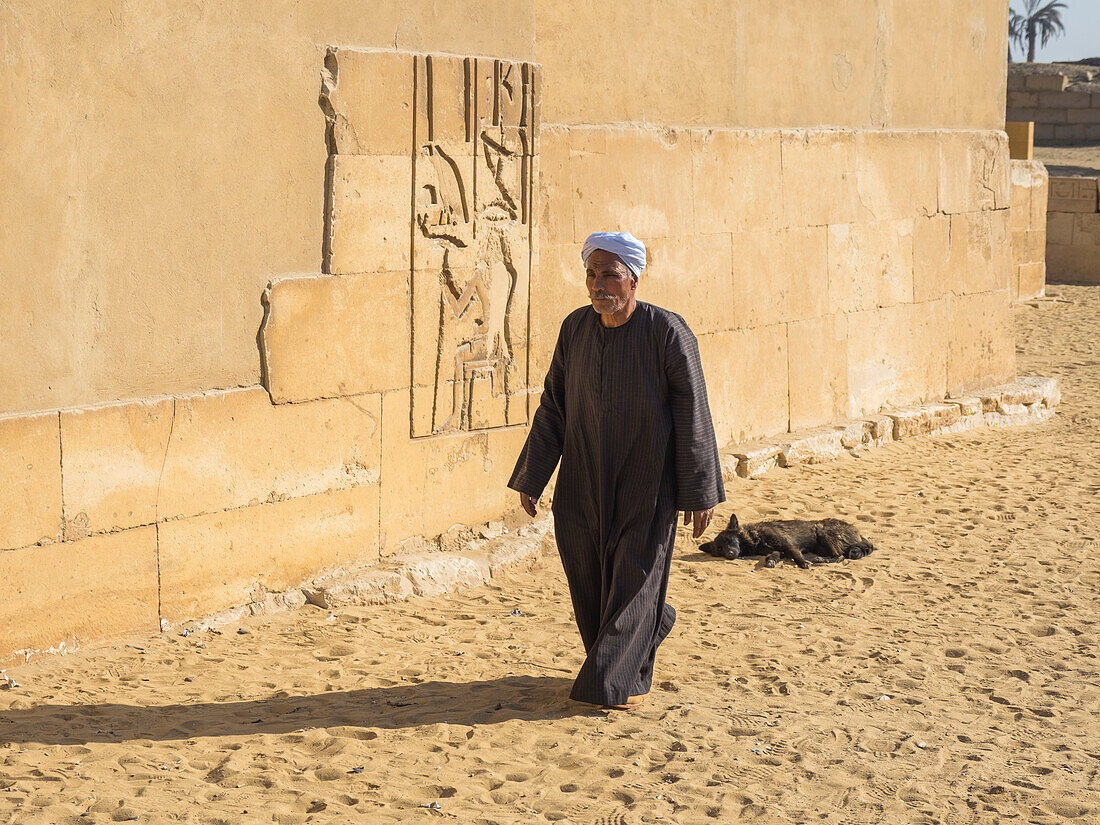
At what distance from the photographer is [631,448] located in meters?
4.45

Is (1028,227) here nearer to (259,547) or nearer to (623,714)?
(259,547)

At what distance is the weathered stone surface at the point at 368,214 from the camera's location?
573 cm

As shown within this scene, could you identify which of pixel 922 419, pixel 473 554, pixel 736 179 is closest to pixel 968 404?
pixel 922 419

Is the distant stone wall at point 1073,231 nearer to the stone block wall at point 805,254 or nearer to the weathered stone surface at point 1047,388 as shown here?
the weathered stone surface at point 1047,388

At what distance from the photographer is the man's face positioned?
4.37m

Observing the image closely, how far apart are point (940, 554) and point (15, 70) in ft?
17.2

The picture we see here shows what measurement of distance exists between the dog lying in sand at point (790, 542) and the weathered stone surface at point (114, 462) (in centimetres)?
312

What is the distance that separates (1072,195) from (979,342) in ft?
31.9

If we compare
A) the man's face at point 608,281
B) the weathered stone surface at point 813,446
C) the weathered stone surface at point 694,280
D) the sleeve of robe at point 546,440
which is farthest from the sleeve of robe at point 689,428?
the weathered stone surface at point 813,446

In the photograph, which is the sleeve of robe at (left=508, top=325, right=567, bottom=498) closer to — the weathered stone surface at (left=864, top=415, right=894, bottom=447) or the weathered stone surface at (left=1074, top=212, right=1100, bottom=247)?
the weathered stone surface at (left=864, top=415, right=894, bottom=447)

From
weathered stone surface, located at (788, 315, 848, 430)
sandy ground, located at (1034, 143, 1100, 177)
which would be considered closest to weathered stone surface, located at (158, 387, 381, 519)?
weathered stone surface, located at (788, 315, 848, 430)

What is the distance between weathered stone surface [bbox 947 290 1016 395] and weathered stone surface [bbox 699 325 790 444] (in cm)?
240

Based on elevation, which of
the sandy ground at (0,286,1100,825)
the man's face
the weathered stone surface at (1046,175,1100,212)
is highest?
the weathered stone surface at (1046,175,1100,212)

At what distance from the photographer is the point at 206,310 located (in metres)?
5.33
